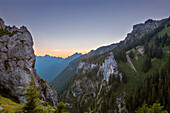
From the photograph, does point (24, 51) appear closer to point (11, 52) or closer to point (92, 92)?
point (11, 52)

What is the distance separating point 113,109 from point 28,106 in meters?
77.0

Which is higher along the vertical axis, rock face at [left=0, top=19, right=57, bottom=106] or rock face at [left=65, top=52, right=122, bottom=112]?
rock face at [left=0, top=19, right=57, bottom=106]

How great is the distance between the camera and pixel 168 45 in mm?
110875

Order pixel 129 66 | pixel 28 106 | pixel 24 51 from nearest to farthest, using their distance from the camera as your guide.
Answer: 1. pixel 28 106
2. pixel 24 51
3. pixel 129 66

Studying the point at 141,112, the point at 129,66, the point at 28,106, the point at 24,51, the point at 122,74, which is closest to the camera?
the point at 28,106

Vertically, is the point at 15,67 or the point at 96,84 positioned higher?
the point at 15,67

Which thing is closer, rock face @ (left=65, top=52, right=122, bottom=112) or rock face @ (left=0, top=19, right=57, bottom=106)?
rock face @ (left=0, top=19, right=57, bottom=106)

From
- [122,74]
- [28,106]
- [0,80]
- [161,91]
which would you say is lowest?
[161,91]

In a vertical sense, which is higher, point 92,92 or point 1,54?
point 1,54

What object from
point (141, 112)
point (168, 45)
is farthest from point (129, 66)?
point (141, 112)

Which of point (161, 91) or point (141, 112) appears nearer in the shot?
point (141, 112)

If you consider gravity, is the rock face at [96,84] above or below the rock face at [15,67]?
below

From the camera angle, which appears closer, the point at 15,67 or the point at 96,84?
the point at 15,67

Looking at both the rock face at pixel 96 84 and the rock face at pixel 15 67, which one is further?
the rock face at pixel 96 84
